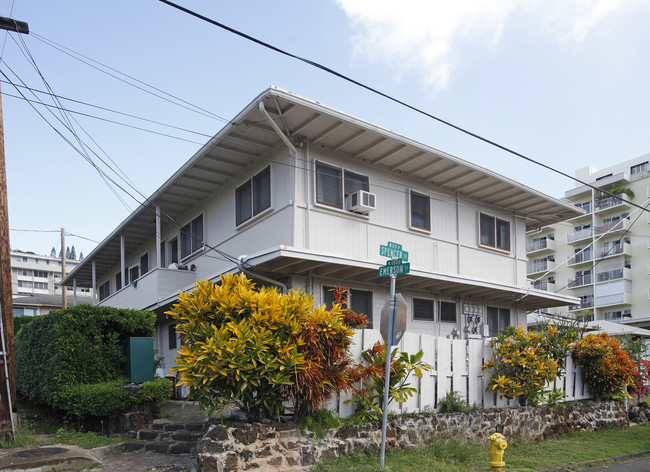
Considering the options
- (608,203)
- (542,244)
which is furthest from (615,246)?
(542,244)

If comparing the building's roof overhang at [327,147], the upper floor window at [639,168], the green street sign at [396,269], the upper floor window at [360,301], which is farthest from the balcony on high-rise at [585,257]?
the green street sign at [396,269]

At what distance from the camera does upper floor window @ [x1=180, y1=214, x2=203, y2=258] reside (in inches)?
666

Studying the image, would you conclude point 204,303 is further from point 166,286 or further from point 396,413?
point 166,286

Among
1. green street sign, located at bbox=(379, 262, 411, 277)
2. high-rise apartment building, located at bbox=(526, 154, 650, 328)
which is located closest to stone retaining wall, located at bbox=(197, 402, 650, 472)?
green street sign, located at bbox=(379, 262, 411, 277)

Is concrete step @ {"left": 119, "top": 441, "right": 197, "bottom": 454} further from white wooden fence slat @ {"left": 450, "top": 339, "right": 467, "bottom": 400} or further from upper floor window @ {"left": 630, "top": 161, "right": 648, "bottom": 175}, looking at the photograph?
upper floor window @ {"left": 630, "top": 161, "right": 648, "bottom": 175}

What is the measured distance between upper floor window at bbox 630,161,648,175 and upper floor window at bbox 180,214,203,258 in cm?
4948

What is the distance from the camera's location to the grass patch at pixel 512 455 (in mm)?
8039

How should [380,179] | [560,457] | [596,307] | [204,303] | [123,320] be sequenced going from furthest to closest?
[596,307]
[380,179]
[123,320]
[560,457]
[204,303]

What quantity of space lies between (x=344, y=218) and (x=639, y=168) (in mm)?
50644

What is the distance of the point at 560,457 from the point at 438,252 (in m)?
6.67

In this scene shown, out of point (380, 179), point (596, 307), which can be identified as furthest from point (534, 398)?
point (596, 307)

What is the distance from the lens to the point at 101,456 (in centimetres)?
905

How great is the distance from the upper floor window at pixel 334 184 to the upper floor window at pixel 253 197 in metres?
1.22

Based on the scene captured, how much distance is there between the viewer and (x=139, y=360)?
Answer: 11586 mm
